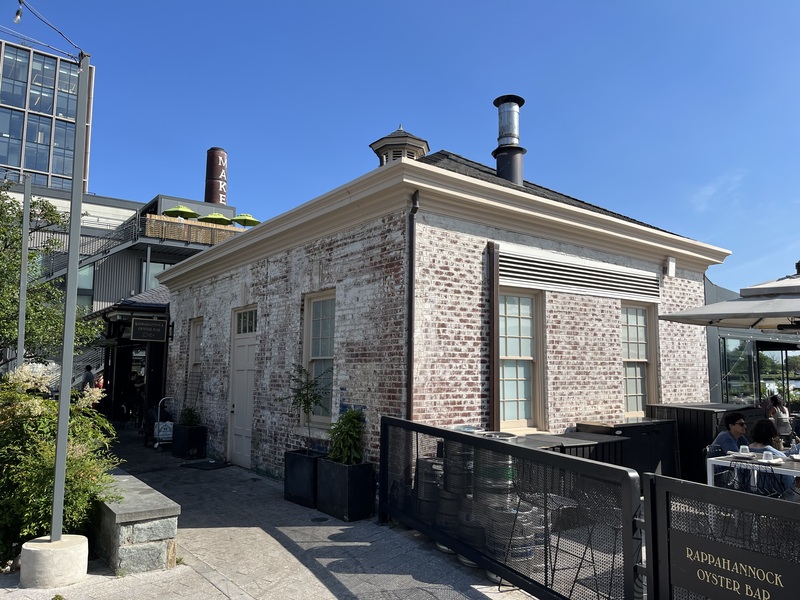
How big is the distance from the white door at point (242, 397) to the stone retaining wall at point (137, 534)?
498 cm

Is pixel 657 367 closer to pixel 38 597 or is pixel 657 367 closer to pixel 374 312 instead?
pixel 374 312

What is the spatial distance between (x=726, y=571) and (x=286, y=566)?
3.78 meters

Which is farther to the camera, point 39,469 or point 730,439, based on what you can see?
point 730,439

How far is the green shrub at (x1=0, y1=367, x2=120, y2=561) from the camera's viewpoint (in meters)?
5.30

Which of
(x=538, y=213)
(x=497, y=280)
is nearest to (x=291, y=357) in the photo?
(x=497, y=280)

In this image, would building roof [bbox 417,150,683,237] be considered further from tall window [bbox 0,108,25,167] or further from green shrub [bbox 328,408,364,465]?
tall window [bbox 0,108,25,167]

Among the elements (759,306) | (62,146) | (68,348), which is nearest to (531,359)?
(759,306)

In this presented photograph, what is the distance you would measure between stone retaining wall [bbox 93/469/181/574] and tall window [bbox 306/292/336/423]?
334cm

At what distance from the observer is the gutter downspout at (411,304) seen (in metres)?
6.92

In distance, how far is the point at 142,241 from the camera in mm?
26734

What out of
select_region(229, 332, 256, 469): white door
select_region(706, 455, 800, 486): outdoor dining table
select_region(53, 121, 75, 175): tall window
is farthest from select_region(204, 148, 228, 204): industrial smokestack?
select_region(53, 121, 75, 175): tall window

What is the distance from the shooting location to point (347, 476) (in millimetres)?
6883

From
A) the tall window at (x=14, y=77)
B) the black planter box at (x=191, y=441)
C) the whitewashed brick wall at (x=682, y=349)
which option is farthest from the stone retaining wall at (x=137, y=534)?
the tall window at (x=14, y=77)

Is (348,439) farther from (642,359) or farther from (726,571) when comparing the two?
(642,359)
